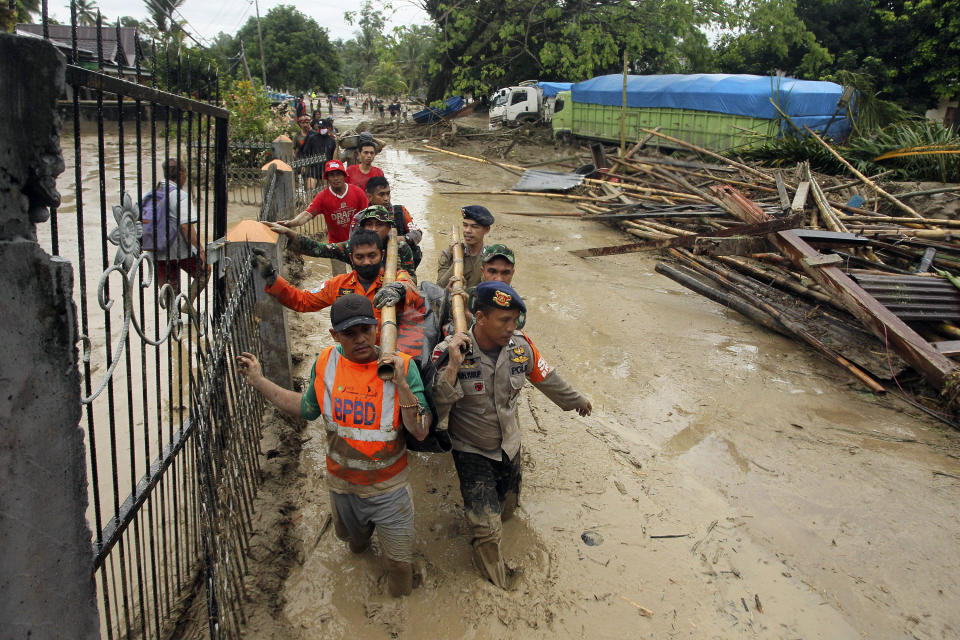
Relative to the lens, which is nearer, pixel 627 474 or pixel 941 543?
pixel 941 543

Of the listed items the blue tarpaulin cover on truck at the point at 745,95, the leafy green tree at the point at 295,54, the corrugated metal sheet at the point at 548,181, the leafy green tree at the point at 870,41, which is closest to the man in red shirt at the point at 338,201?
the corrugated metal sheet at the point at 548,181

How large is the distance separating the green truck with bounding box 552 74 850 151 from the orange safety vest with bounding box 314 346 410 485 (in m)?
12.9

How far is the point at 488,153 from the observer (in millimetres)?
20359

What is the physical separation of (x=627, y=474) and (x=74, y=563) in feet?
10.9

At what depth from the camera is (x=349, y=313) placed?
2.52 meters

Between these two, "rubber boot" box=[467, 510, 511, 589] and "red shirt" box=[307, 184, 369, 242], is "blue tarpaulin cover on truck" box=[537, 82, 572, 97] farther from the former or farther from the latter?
"rubber boot" box=[467, 510, 511, 589]

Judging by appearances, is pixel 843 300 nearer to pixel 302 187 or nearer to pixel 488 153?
pixel 302 187

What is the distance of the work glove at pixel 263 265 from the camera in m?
3.33

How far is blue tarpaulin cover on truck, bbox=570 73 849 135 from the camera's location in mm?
14688

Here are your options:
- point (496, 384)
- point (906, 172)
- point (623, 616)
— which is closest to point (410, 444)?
point (496, 384)

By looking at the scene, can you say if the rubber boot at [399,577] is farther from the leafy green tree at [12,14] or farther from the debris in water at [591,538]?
the leafy green tree at [12,14]

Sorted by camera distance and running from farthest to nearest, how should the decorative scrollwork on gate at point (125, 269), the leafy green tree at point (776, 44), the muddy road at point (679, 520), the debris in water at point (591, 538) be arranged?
the leafy green tree at point (776, 44) < the debris in water at point (591, 538) < the muddy road at point (679, 520) < the decorative scrollwork on gate at point (125, 269)

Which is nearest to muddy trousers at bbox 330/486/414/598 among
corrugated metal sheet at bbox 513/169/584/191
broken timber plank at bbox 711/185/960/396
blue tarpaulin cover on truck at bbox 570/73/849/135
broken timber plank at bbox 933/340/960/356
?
broken timber plank at bbox 711/185/960/396

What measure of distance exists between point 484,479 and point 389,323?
0.95 metres
